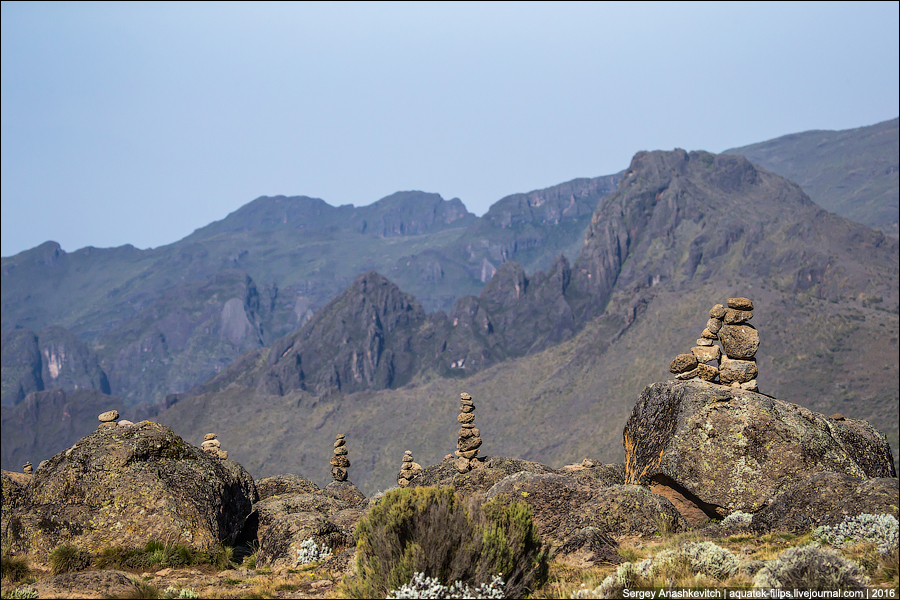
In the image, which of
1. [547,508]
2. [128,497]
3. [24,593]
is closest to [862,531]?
[547,508]

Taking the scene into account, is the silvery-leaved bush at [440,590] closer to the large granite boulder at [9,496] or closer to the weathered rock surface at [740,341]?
the large granite boulder at [9,496]

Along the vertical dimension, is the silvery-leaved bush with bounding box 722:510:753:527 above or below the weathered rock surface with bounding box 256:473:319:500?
above

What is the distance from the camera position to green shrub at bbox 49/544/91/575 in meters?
18.9

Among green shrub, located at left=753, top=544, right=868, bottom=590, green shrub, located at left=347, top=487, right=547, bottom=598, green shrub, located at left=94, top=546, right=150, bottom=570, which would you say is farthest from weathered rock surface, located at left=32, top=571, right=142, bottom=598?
green shrub, located at left=753, top=544, right=868, bottom=590

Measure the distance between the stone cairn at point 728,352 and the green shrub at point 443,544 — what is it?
13.5 m

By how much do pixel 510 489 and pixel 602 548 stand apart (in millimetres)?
5459

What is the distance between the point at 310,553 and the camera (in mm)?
20312

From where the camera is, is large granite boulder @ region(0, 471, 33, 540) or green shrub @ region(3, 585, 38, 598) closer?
green shrub @ region(3, 585, 38, 598)

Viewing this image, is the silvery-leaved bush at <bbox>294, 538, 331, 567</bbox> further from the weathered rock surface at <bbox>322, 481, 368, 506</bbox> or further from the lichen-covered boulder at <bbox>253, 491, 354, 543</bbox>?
the weathered rock surface at <bbox>322, 481, 368, 506</bbox>

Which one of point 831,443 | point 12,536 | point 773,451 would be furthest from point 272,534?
point 831,443

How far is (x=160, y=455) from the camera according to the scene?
23672 millimetres

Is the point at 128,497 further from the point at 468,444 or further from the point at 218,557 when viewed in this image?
the point at 468,444

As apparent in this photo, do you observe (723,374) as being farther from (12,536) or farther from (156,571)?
(12,536)

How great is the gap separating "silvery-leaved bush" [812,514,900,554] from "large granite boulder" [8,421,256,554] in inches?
641
